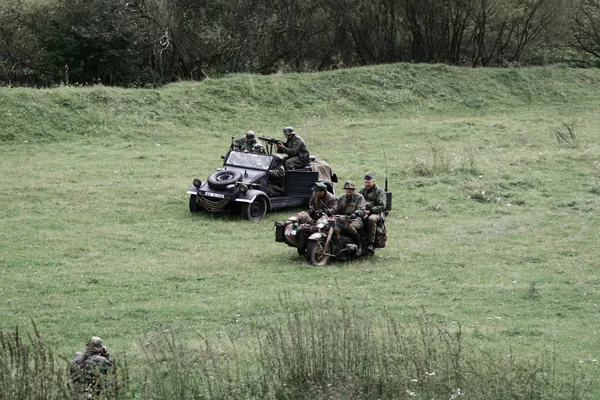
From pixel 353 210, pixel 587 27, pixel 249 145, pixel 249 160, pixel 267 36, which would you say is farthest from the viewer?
pixel 587 27

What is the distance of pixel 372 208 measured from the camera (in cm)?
1945

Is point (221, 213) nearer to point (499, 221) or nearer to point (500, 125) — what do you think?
point (499, 221)

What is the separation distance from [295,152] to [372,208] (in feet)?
17.8

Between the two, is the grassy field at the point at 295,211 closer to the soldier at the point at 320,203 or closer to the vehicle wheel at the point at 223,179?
the vehicle wheel at the point at 223,179

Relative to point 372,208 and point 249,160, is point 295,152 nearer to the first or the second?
point 249,160

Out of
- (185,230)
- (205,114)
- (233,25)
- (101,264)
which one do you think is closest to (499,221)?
(185,230)

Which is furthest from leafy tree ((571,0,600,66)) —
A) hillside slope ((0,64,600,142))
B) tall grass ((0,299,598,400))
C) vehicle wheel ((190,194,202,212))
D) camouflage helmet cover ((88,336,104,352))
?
camouflage helmet cover ((88,336,104,352))

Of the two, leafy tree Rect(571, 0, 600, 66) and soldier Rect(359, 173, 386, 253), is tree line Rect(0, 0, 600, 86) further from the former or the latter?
soldier Rect(359, 173, 386, 253)

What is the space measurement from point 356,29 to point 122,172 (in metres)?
23.5

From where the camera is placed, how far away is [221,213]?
2350 cm

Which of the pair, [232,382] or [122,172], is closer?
[232,382]

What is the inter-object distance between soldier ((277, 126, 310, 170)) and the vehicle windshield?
2.16ft

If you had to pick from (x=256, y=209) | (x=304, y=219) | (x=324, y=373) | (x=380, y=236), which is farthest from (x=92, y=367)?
(x=256, y=209)

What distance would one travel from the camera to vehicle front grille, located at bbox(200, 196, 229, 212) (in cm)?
2277
